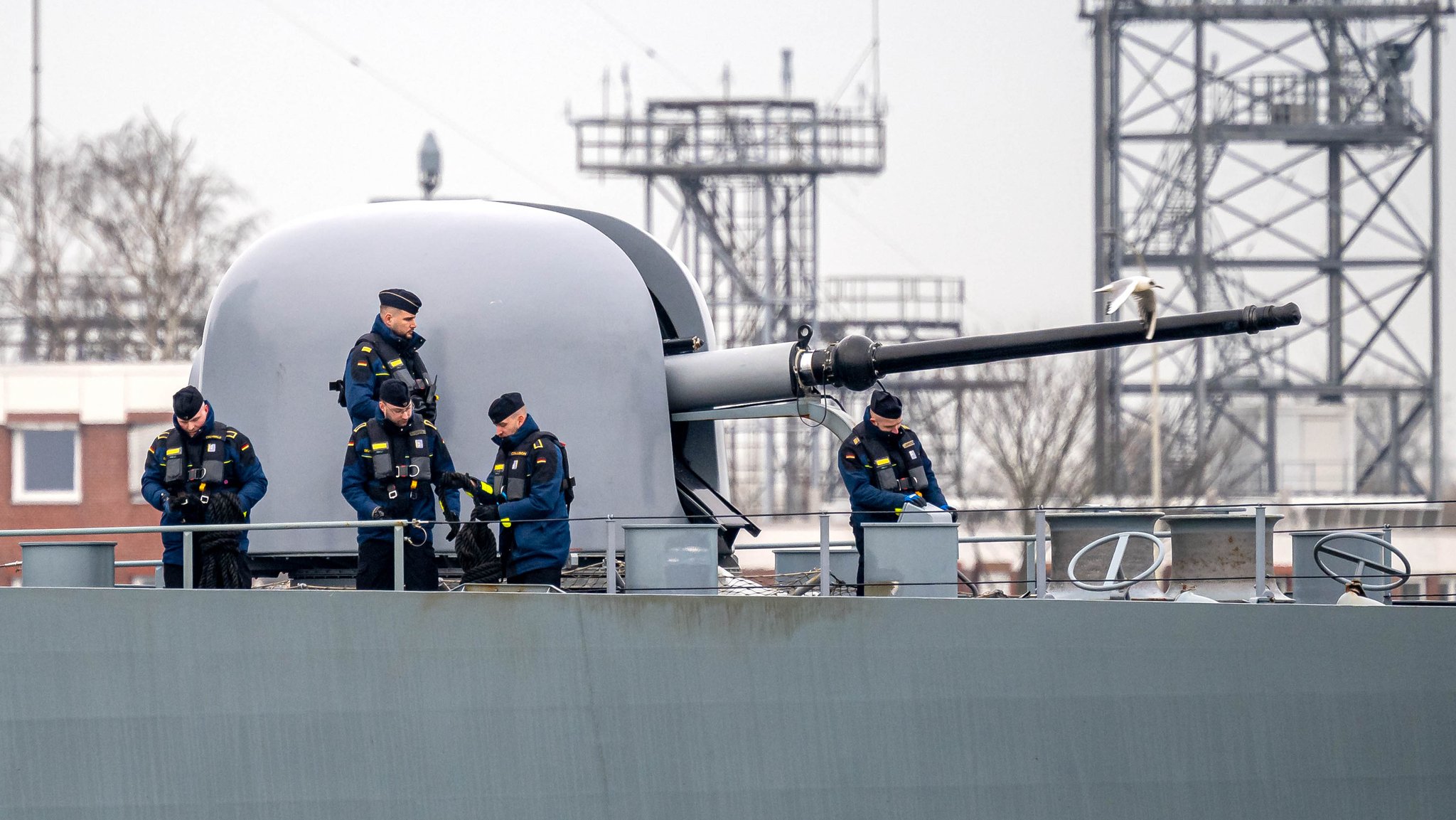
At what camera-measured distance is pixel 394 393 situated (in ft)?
24.8

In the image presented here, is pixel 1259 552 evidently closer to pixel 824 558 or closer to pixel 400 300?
pixel 824 558

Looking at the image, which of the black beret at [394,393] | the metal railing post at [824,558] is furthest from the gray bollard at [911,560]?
the black beret at [394,393]

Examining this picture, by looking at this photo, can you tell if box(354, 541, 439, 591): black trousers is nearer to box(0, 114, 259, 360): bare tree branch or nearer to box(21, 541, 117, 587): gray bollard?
box(21, 541, 117, 587): gray bollard

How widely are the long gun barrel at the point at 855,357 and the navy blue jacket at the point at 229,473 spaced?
2260mm

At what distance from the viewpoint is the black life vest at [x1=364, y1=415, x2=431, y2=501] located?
764cm

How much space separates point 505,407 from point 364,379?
2.62ft

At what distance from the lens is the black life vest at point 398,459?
7.64m

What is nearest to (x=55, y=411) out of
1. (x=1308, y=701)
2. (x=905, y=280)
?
(x=905, y=280)

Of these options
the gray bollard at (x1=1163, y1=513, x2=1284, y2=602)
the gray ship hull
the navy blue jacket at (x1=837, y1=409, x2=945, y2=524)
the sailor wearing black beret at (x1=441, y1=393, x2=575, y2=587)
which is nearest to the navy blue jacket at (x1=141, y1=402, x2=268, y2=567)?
the gray ship hull

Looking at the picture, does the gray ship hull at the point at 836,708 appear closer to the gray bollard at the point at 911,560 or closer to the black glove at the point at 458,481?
the gray bollard at the point at 911,560

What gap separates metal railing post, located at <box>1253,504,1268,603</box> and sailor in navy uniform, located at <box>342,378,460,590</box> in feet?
11.7

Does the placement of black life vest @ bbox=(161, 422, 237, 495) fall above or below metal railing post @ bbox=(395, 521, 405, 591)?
above

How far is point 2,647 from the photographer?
7695 millimetres

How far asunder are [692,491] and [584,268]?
1434 mm
